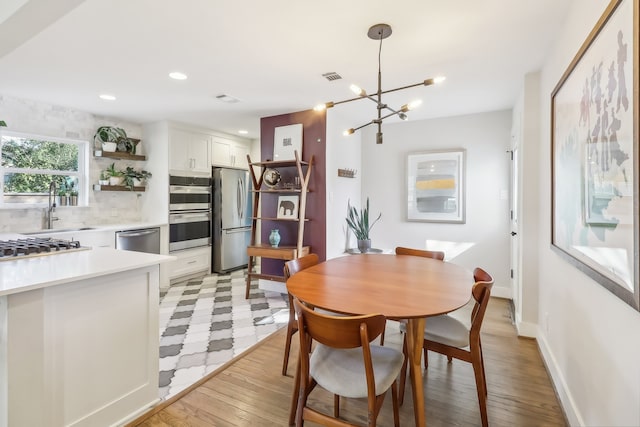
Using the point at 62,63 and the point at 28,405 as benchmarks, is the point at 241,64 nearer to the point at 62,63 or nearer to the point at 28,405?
the point at 62,63

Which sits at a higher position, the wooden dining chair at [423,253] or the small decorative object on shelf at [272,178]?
the small decorative object on shelf at [272,178]

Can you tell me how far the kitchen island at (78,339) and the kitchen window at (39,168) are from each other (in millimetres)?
2458

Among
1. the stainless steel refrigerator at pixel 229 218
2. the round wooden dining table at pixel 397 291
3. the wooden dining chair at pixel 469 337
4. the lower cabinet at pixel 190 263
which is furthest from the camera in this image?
the stainless steel refrigerator at pixel 229 218

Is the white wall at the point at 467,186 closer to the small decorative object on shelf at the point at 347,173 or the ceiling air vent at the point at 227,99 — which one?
the small decorative object on shelf at the point at 347,173

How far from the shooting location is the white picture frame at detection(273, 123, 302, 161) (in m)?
3.99

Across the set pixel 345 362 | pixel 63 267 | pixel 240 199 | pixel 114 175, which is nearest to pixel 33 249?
pixel 63 267

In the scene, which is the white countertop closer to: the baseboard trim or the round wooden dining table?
the round wooden dining table

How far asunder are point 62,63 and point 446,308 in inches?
132

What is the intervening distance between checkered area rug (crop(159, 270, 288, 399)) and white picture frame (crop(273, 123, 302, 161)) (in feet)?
5.86

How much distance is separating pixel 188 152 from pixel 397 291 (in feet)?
13.5

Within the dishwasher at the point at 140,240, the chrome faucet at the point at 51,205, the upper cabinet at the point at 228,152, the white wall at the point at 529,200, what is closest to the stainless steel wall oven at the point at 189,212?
the dishwasher at the point at 140,240

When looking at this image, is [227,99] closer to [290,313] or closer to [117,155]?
[117,155]

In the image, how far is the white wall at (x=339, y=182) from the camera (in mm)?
3969

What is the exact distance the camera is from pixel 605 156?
4.08 feet
